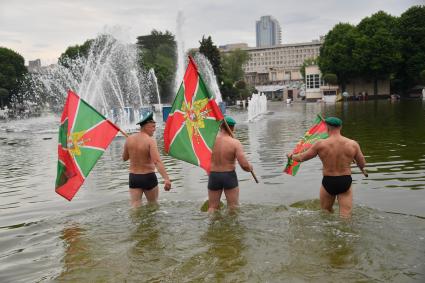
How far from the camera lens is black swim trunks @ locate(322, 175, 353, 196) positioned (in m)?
7.12

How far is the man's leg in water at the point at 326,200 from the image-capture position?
7391mm

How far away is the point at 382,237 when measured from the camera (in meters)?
6.42

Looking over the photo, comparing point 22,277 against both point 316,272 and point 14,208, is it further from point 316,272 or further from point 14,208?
point 14,208

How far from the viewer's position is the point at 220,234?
689 centimetres

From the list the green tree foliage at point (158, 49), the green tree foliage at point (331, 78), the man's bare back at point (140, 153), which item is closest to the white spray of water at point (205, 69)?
the green tree foliage at point (158, 49)

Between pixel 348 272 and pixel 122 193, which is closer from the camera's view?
pixel 348 272

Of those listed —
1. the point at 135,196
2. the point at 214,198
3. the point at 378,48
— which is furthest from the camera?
the point at 378,48

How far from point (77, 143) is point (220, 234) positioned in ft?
10.1

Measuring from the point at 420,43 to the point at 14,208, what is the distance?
68209mm

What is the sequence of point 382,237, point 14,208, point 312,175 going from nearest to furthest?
point 382,237 < point 14,208 < point 312,175

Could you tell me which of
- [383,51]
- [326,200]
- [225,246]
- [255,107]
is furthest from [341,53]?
[225,246]

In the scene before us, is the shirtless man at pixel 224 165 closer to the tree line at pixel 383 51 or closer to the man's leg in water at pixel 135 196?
the man's leg in water at pixel 135 196

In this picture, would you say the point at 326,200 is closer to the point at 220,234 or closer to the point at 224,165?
the point at 224,165

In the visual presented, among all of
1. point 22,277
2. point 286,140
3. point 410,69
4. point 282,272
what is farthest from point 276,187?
point 410,69
